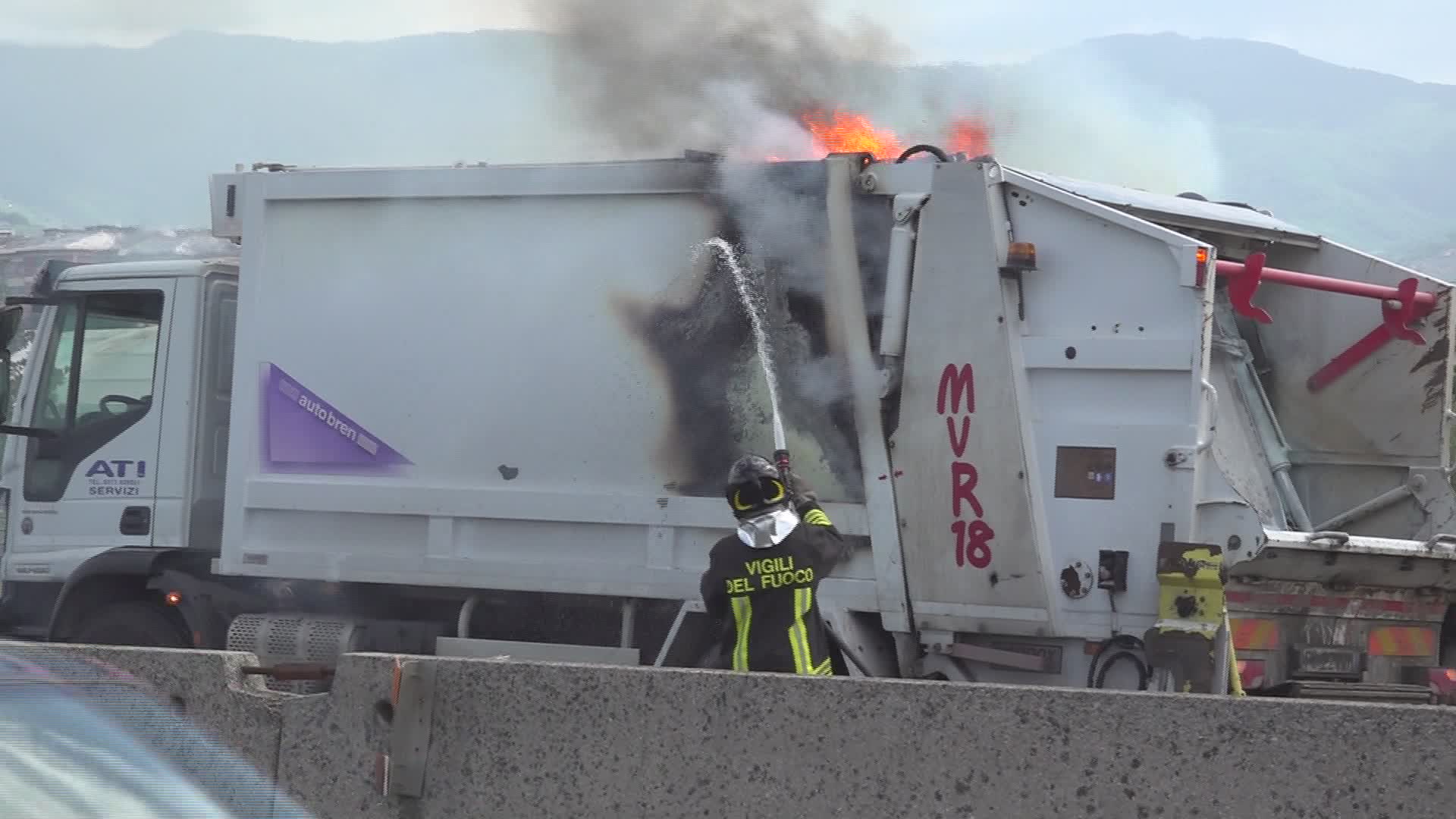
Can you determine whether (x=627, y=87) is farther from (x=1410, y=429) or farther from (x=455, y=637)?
(x=1410, y=429)

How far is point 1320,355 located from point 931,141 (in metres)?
1.89

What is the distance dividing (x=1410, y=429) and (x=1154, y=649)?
219 cm

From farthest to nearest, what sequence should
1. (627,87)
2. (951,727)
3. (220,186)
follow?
(627,87) → (220,186) → (951,727)

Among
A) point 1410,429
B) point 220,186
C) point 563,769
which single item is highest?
point 220,186

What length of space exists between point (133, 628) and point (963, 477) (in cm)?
409

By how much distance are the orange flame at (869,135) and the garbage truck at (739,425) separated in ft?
2.22

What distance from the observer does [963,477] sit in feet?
18.8

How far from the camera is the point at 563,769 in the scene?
3912 millimetres

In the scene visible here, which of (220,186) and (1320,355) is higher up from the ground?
(220,186)

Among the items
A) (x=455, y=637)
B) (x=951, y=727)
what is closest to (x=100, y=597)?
(x=455, y=637)

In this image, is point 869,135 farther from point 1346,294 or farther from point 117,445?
point 117,445

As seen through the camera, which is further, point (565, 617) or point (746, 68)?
point (746, 68)

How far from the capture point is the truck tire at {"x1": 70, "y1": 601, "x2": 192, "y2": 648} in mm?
7496

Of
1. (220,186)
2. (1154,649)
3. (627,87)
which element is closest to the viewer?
(1154,649)
